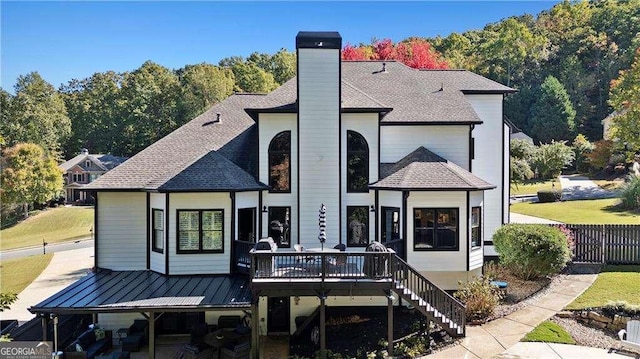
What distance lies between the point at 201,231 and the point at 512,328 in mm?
11034

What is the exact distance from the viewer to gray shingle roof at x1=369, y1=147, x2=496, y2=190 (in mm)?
13672

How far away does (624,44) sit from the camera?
67188 millimetres

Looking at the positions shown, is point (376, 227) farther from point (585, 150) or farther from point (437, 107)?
point (585, 150)

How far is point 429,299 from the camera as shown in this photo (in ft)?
38.9

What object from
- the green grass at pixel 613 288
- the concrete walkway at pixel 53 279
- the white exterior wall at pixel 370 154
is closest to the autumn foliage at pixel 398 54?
the white exterior wall at pixel 370 154

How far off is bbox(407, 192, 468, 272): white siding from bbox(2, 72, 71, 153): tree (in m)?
65.5

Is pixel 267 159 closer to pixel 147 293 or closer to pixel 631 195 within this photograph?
pixel 147 293

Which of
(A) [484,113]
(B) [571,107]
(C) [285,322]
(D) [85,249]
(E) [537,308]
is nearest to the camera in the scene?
(E) [537,308]

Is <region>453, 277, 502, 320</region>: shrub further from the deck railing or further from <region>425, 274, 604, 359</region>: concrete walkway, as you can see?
the deck railing

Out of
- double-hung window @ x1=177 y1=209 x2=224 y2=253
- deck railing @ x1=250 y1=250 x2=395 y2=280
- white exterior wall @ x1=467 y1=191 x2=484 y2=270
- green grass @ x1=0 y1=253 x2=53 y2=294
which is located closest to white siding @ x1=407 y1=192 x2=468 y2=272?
white exterior wall @ x1=467 y1=191 x2=484 y2=270

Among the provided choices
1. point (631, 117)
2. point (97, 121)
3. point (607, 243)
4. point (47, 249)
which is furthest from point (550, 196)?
point (97, 121)

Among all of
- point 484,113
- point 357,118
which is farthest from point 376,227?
point 484,113

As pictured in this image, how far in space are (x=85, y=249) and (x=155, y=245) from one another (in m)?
22.5

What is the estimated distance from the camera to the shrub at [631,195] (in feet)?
86.1
